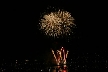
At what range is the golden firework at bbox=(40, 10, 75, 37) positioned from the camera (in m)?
22.1

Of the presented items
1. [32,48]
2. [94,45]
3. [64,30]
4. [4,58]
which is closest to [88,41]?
[94,45]

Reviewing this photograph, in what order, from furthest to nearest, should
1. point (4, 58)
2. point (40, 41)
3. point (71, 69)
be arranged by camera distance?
point (40, 41) → point (4, 58) → point (71, 69)

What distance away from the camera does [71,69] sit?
727 inches

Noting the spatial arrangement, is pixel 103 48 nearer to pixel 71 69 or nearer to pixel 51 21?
pixel 51 21

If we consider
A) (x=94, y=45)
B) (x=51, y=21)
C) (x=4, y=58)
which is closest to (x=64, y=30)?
(x=51, y=21)

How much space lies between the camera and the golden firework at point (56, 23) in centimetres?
2208

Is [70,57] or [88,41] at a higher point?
[88,41]

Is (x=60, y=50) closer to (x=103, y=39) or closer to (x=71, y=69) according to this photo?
(x=103, y=39)

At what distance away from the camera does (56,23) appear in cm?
2223

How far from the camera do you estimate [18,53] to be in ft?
120

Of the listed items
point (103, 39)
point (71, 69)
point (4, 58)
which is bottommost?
point (71, 69)

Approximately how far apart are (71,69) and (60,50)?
16.7m

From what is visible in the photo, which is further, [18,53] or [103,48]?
[18,53]

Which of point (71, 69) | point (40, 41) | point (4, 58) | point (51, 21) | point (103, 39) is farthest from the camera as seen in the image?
point (40, 41)
